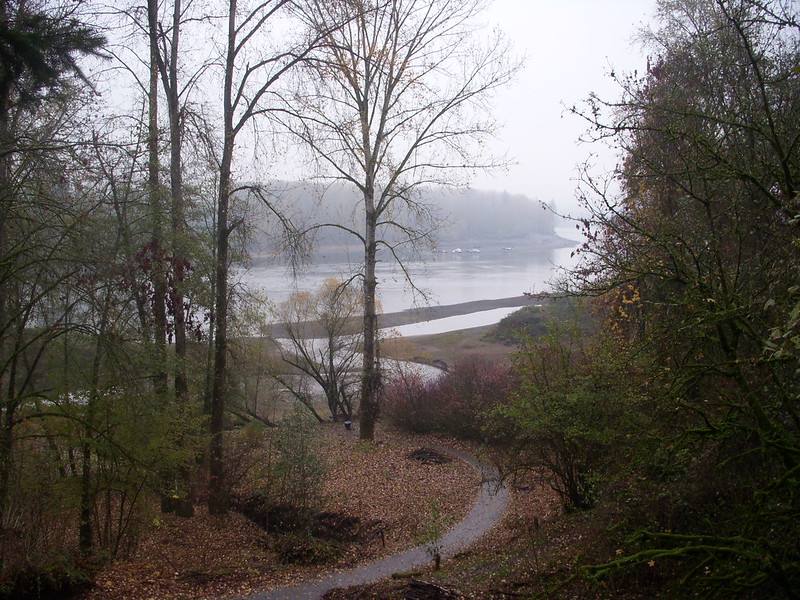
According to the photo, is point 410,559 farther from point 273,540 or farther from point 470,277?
point 470,277

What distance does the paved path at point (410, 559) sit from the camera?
346 inches

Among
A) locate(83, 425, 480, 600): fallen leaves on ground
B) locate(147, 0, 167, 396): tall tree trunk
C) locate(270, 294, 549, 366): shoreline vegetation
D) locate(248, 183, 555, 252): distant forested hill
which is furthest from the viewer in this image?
locate(270, 294, 549, 366): shoreline vegetation

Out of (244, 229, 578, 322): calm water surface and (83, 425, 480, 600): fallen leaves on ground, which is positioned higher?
(244, 229, 578, 322): calm water surface

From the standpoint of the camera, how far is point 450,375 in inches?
853

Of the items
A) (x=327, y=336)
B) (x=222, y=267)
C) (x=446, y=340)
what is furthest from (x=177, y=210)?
(x=446, y=340)

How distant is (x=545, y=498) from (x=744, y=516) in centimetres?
889

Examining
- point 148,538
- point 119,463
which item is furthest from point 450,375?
point 119,463

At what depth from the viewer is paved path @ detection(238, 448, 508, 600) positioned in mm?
8797

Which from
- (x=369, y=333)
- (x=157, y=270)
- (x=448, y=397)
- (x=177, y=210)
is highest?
(x=177, y=210)

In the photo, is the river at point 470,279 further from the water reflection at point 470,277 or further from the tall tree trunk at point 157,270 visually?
the tall tree trunk at point 157,270

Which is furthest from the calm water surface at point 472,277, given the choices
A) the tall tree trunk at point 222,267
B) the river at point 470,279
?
the tall tree trunk at point 222,267

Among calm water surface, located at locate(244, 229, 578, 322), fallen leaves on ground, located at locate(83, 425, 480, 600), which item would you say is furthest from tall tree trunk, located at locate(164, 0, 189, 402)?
calm water surface, located at locate(244, 229, 578, 322)

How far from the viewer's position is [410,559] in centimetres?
1036

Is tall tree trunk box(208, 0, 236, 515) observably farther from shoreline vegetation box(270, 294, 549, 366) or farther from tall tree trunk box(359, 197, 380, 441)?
shoreline vegetation box(270, 294, 549, 366)
